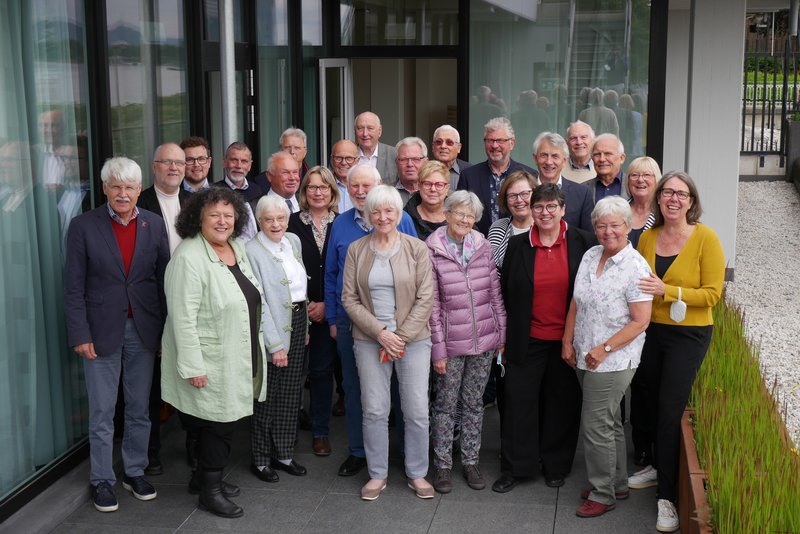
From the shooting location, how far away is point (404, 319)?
5.07 meters

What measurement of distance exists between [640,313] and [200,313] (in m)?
2.00

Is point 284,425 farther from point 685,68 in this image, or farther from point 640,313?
point 685,68

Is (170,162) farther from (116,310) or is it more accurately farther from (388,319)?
(388,319)

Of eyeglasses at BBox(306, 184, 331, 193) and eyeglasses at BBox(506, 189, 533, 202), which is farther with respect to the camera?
eyeglasses at BBox(306, 184, 331, 193)

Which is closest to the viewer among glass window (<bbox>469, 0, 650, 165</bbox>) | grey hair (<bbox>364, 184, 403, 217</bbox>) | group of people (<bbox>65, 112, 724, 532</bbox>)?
group of people (<bbox>65, 112, 724, 532</bbox>)

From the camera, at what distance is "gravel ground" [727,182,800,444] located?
7.46 metres

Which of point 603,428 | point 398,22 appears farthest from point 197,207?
point 398,22

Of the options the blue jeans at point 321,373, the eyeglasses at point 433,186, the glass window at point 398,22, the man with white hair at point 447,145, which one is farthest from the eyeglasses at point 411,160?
the glass window at point 398,22

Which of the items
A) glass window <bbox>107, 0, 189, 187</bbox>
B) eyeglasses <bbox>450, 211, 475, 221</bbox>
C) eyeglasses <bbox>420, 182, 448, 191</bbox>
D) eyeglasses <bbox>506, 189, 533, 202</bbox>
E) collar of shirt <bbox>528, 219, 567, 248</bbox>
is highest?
glass window <bbox>107, 0, 189, 187</bbox>

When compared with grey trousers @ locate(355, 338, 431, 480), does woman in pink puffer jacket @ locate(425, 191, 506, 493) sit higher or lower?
higher

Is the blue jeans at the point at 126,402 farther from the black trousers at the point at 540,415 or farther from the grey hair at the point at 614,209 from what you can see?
the grey hair at the point at 614,209

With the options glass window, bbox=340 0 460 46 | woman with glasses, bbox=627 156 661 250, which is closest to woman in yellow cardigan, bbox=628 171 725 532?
woman with glasses, bbox=627 156 661 250

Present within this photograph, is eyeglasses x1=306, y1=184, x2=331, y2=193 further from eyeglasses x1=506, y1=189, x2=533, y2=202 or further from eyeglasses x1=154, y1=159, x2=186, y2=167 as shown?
eyeglasses x1=506, y1=189, x2=533, y2=202

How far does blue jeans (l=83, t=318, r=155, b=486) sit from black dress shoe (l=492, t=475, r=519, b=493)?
70.6 inches
